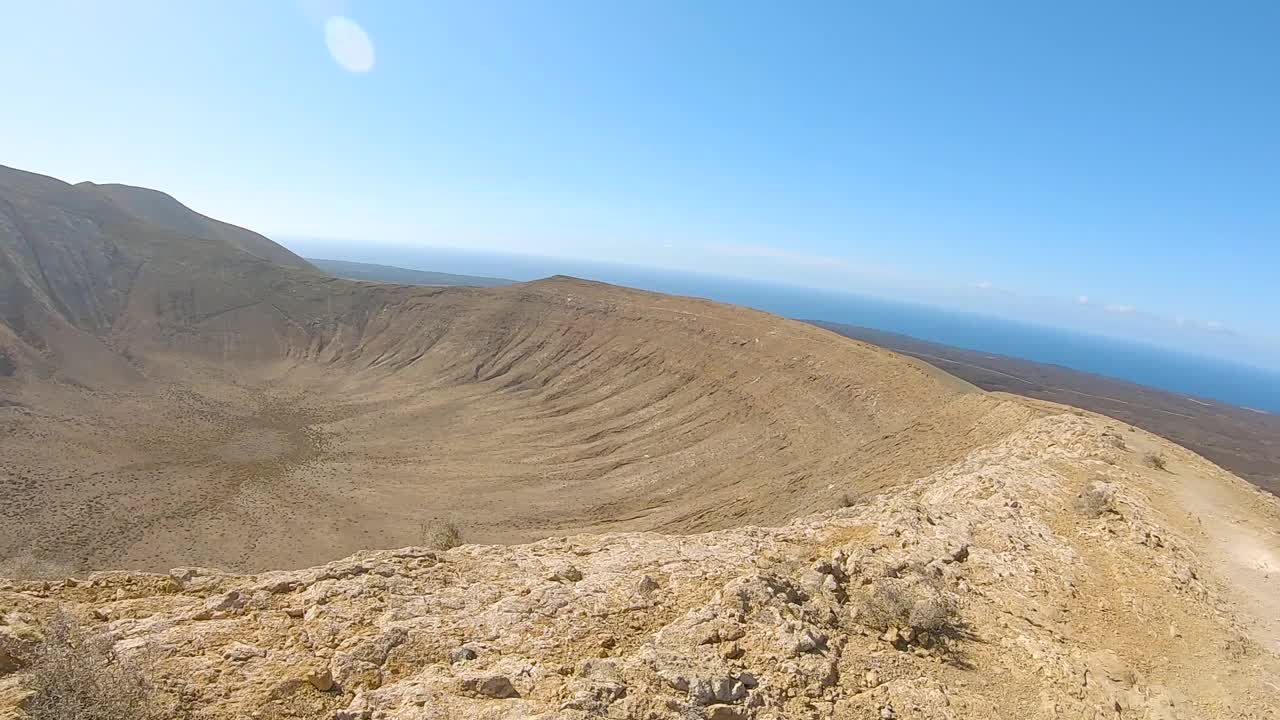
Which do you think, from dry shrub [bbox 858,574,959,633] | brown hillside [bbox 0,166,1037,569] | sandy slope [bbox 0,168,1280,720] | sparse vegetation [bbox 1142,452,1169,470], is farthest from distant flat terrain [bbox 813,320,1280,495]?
dry shrub [bbox 858,574,959,633]

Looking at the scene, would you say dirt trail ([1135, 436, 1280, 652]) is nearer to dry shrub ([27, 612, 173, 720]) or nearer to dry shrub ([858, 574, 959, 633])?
dry shrub ([858, 574, 959, 633])

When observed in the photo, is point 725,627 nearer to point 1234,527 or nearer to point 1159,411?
point 1234,527

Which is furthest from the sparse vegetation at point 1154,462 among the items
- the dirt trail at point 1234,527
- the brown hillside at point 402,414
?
the brown hillside at point 402,414

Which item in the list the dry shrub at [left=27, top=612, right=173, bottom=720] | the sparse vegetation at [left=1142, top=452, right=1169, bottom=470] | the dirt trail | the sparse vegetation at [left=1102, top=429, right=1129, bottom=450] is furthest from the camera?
the sparse vegetation at [left=1102, top=429, right=1129, bottom=450]

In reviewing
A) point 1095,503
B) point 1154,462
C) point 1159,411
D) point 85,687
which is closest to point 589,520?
point 1095,503

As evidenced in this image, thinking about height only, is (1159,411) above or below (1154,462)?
below

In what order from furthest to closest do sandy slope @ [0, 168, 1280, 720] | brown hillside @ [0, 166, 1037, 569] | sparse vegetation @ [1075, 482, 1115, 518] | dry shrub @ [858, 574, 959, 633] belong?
brown hillside @ [0, 166, 1037, 569] → sparse vegetation @ [1075, 482, 1115, 518] → dry shrub @ [858, 574, 959, 633] → sandy slope @ [0, 168, 1280, 720]
